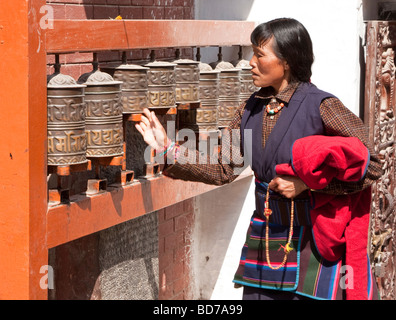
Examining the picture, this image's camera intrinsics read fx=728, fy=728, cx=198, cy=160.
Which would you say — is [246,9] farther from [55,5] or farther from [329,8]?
[55,5]

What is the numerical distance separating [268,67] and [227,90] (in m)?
1.36

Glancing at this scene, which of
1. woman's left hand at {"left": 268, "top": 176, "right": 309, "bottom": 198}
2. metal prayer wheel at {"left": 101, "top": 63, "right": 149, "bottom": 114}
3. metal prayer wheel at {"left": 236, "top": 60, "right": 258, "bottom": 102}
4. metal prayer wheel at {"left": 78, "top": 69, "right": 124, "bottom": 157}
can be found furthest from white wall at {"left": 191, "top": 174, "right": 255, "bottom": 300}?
woman's left hand at {"left": 268, "top": 176, "right": 309, "bottom": 198}

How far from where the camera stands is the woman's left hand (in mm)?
2516

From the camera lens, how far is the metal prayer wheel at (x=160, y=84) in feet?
10.6

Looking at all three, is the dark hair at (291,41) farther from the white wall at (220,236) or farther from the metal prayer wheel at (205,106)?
the white wall at (220,236)

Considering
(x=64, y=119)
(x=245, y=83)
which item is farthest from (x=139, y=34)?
(x=245, y=83)

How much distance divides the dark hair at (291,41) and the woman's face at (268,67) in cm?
2

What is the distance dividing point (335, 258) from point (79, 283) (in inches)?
53.1
